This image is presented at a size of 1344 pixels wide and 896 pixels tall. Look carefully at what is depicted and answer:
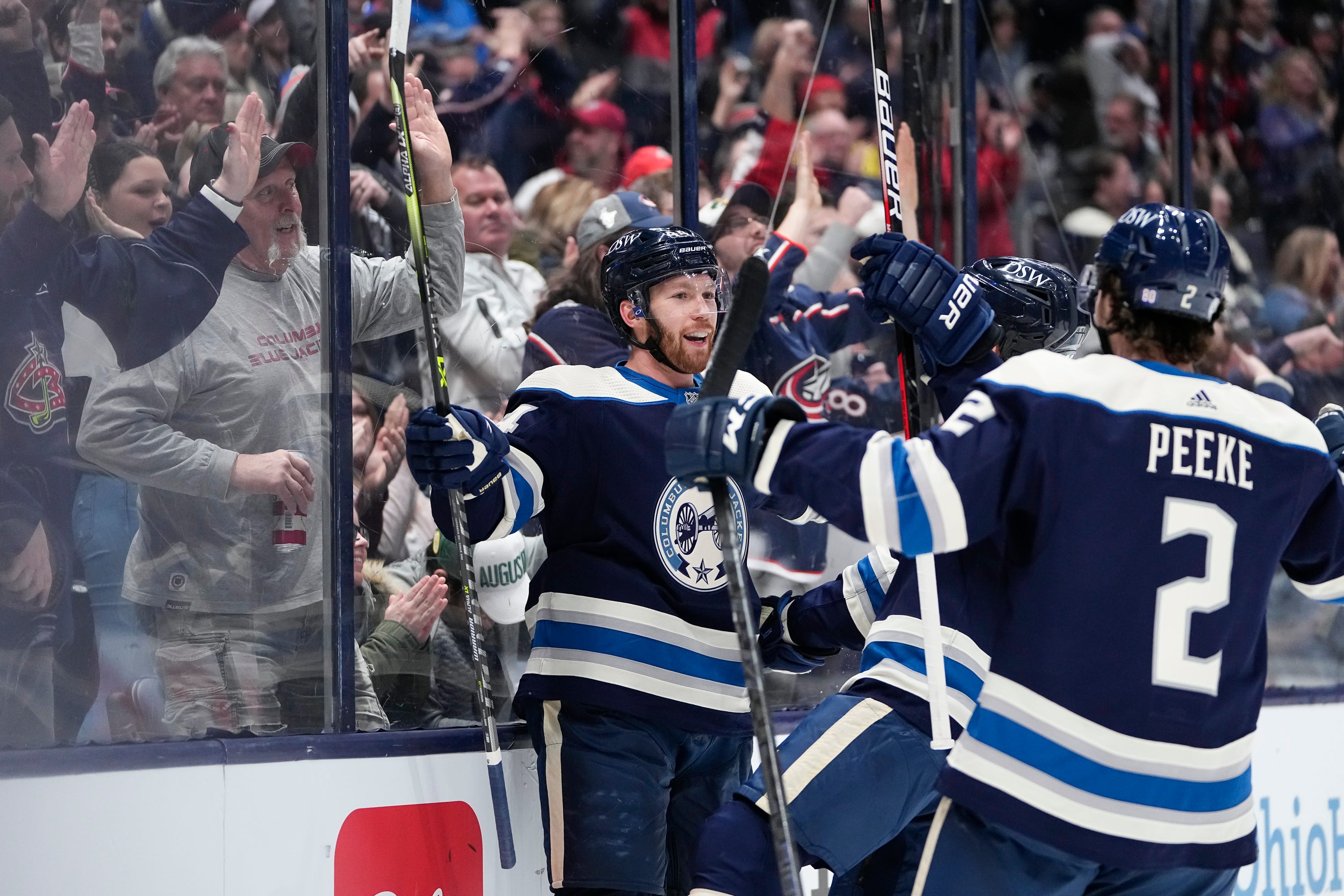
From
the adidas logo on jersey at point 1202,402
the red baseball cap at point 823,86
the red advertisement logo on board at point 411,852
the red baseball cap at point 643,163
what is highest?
the red baseball cap at point 823,86

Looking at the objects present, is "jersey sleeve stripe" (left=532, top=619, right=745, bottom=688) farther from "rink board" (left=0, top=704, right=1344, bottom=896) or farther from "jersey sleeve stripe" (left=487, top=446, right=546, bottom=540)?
"rink board" (left=0, top=704, right=1344, bottom=896)

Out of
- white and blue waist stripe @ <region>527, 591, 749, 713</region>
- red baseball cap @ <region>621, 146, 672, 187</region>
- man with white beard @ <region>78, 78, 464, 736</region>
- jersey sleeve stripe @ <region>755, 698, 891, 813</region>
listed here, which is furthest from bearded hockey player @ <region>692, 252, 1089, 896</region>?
red baseball cap @ <region>621, 146, 672, 187</region>

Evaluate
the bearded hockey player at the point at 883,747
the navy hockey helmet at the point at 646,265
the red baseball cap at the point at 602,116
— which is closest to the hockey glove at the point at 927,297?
the bearded hockey player at the point at 883,747

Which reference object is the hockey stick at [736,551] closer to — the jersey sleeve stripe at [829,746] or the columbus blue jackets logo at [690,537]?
the jersey sleeve stripe at [829,746]

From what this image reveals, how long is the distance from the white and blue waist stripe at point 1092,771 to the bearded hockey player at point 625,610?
0.73 m

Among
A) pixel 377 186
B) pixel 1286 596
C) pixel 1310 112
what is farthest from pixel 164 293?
pixel 1310 112

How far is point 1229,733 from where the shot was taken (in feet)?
5.95

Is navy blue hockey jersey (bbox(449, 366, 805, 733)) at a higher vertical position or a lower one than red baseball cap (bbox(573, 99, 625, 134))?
lower

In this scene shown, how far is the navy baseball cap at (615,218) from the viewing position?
3287mm

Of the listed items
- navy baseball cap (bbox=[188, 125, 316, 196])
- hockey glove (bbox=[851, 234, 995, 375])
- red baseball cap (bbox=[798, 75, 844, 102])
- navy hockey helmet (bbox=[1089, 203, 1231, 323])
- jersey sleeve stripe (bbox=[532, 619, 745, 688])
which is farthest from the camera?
red baseball cap (bbox=[798, 75, 844, 102])

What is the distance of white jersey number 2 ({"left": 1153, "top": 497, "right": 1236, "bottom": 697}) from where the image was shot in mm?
1738

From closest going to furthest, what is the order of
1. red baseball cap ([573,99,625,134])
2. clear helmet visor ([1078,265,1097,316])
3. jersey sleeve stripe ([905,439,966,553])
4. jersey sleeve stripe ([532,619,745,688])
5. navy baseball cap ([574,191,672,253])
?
jersey sleeve stripe ([905,439,966,553]) < clear helmet visor ([1078,265,1097,316]) < jersey sleeve stripe ([532,619,745,688]) < navy baseball cap ([574,191,672,253]) < red baseball cap ([573,99,625,134])

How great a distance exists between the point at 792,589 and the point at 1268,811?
4.07ft

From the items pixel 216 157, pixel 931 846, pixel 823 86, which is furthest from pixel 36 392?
pixel 823 86
